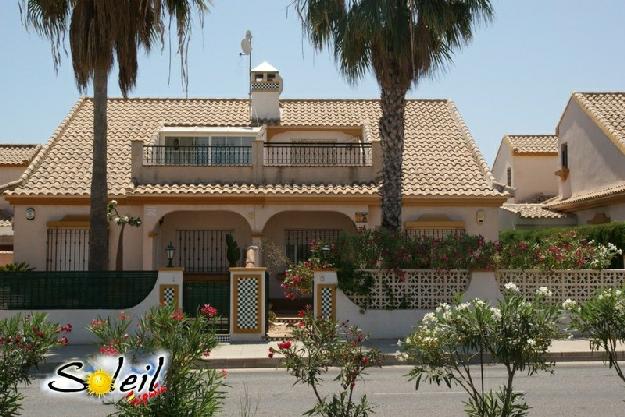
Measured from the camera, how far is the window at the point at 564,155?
108 feet

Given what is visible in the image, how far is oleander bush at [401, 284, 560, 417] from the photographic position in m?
7.20

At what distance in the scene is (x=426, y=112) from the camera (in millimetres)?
30109

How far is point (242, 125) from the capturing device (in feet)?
90.8

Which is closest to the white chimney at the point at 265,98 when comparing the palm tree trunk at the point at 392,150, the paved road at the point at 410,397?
the palm tree trunk at the point at 392,150

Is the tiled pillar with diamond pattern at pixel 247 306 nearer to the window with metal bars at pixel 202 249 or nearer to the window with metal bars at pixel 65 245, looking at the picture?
the window with metal bars at pixel 202 249

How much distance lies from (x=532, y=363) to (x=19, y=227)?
763 inches

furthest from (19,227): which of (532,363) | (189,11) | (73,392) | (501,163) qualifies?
(501,163)

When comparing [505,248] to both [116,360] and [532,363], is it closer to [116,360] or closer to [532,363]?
[532,363]

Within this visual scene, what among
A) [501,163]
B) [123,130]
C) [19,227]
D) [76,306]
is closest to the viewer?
[76,306]

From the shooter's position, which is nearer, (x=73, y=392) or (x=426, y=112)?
(x=73, y=392)

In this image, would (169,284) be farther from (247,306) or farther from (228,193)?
(228,193)

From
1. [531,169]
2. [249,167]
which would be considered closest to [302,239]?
[249,167]

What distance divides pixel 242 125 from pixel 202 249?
5.10m

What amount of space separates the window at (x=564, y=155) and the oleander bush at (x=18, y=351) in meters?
28.5
